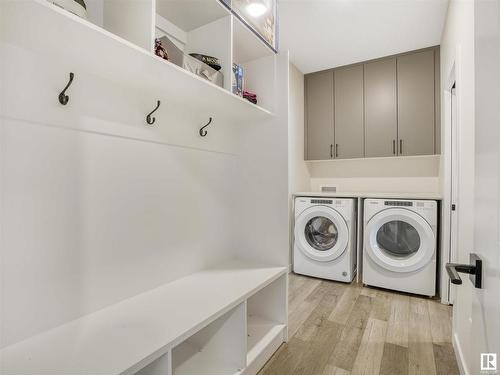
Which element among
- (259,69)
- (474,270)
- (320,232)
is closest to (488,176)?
(474,270)

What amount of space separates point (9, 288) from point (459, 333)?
7.06 ft

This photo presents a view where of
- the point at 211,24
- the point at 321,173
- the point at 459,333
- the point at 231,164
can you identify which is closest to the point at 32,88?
the point at 211,24

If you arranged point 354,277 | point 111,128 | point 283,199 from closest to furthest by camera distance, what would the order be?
point 111,128
point 283,199
point 354,277

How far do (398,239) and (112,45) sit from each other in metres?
2.74

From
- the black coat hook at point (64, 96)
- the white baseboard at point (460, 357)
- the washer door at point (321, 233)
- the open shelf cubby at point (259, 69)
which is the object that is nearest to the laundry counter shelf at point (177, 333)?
the black coat hook at point (64, 96)

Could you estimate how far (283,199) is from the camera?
165 centimetres

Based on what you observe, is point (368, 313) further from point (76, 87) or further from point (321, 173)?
point (76, 87)

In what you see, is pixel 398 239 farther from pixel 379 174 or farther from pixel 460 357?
pixel 460 357

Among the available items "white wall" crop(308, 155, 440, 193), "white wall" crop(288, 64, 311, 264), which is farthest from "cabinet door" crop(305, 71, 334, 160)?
"white wall" crop(308, 155, 440, 193)

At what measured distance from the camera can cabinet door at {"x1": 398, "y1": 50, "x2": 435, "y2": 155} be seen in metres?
2.84

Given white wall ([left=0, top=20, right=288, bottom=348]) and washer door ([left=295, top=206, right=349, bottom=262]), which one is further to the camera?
washer door ([left=295, top=206, right=349, bottom=262])

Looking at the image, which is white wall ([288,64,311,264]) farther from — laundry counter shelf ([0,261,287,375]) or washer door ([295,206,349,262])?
laundry counter shelf ([0,261,287,375])

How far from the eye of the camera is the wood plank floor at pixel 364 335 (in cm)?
146

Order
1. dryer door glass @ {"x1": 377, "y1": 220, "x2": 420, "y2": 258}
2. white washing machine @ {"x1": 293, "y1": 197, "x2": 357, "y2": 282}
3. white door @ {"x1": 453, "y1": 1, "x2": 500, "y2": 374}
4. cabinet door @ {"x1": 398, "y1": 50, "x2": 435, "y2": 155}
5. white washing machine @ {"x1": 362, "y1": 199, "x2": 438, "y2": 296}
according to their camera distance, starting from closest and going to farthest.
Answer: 1. white door @ {"x1": 453, "y1": 1, "x2": 500, "y2": 374}
2. white washing machine @ {"x1": 362, "y1": 199, "x2": 438, "y2": 296}
3. dryer door glass @ {"x1": 377, "y1": 220, "x2": 420, "y2": 258}
4. white washing machine @ {"x1": 293, "y1": 197, "x2": 357, "y2": 282}
5. cabinet door @ {"x1": 398, "y1": 50, "x2": 435, "y2": 155}
